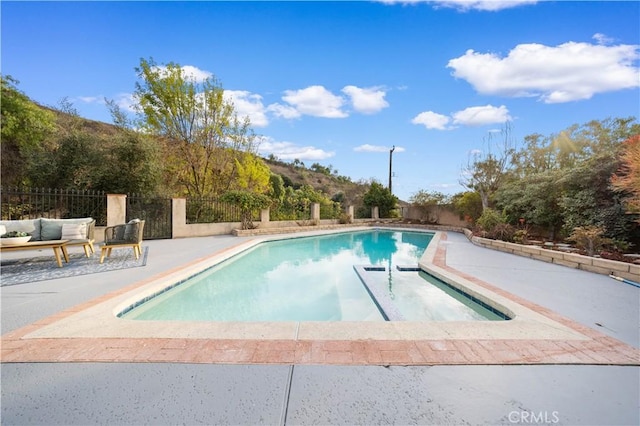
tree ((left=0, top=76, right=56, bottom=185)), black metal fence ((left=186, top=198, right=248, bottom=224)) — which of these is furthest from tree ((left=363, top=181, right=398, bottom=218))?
tree ((left=0, top=76, right=56, bottom=185))

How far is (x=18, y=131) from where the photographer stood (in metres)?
11.6

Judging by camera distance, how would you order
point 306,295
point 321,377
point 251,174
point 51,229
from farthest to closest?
1. point 251,174
2. point 51,229
3. point 306,295
4. point 321,377

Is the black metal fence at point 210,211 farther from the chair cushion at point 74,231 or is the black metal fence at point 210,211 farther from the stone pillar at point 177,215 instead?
the chair cushion at point 74,231

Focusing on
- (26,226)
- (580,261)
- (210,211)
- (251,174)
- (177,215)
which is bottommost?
(580,261)

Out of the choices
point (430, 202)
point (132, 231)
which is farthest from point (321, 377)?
point (430, 202)

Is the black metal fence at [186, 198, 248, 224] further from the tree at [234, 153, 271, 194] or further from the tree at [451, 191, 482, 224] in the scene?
the tree at [451, 191, 482, 224]

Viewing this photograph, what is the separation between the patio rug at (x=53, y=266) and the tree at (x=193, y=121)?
730cm

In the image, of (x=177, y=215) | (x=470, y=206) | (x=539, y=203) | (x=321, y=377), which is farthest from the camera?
(x=470, y=206)

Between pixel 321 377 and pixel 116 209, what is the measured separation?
954cm

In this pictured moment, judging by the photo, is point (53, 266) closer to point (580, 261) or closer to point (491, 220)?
point (580, 261)

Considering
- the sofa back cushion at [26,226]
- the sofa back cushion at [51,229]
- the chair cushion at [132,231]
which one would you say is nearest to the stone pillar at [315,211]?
the chair cushion at [132,231]

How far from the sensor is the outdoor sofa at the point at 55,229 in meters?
6.12

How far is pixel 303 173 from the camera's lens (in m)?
39.4

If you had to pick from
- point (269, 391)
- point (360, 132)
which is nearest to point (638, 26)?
point (269, 391)
